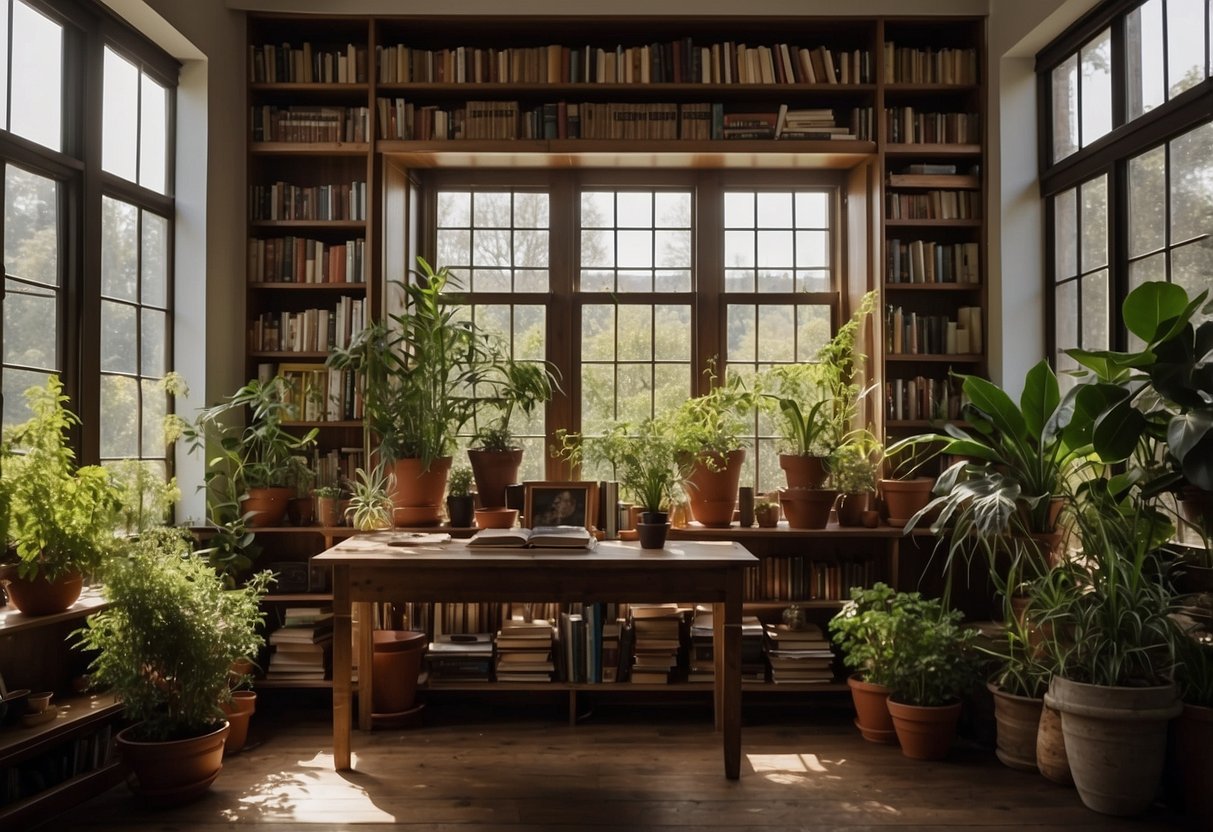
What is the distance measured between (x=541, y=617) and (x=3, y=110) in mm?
3329

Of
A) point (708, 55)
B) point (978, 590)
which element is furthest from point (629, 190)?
point (978, 590)

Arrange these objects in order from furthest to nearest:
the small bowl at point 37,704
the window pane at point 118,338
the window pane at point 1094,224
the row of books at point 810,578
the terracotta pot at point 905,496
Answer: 1. the row of books at point 810,578
2. the terracotta pot at point 905,496
3. the window pane at point 1094,224
4. the window pane at point 118,338
5. the small bowl at point 37,704

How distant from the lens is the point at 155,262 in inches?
190

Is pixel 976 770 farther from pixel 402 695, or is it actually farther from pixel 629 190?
pixel 629 190

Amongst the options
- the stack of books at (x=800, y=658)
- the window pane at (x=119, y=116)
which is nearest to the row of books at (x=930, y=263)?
the stack of books at (x=800, y=658)

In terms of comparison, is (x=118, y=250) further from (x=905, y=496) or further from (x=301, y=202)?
(x=905, y=496)

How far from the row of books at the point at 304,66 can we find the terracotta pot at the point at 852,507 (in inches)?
132

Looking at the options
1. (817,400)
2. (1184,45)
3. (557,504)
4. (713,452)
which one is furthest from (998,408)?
(557,504)

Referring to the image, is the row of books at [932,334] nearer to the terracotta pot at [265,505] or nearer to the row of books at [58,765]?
the terracotta pot at [265,505]

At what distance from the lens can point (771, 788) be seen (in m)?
3.88

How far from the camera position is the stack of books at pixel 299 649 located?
4824mm

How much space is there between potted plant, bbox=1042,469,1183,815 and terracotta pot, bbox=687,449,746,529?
1.68m

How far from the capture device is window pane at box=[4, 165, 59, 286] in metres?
3.80

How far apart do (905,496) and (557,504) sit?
1.78 metres
